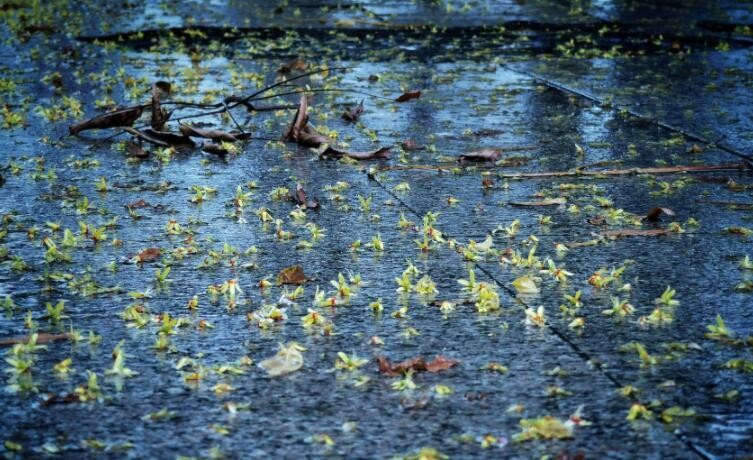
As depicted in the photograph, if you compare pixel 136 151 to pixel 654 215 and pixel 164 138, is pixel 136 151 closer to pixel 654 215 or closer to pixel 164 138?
pixel 164 138

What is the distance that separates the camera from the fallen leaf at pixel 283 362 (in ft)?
9.06

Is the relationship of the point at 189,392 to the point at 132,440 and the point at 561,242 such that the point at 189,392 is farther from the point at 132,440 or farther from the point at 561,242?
the point at 561,242

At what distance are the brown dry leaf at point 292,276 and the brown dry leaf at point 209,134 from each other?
2.36 m

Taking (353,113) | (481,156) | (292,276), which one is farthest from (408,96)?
(292,276)

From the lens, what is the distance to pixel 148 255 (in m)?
3.76

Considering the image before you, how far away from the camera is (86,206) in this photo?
4387mm

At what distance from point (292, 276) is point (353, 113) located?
294 cm

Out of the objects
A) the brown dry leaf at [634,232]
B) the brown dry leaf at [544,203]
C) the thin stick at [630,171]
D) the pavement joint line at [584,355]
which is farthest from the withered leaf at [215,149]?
the brown dry leaf at [634,232]

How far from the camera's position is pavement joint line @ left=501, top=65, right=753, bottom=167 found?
5.34m

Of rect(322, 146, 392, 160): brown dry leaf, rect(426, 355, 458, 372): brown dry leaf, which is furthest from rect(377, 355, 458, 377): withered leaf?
rect(322, 146, 392, 160): brown dry leaf

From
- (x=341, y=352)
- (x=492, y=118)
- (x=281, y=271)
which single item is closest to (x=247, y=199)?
(x=281, y=271)

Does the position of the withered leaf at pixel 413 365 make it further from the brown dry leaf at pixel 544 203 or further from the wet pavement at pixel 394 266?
the brown dry leaf at pixel 544 203

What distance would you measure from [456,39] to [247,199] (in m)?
5.56

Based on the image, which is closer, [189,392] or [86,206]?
[189,392]
